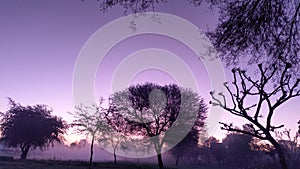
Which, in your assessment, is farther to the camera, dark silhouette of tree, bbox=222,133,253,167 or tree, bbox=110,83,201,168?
dark silhouette of tree, bbox=222,133,253,167

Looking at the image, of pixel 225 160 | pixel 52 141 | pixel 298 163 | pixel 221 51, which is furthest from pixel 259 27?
pixel 225 160

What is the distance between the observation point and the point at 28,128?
4138 cm

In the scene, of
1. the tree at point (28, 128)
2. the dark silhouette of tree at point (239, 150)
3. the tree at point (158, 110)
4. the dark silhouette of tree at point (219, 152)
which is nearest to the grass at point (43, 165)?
the tree at point (158, 110)

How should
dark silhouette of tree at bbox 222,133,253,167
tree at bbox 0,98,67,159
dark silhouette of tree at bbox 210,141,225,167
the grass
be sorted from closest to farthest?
the grass, tree at bbox 0,98,67,159, dark silhouette of tree at bbox 222,133,253,167, dark silhouette of tree at bbox 210,141,225,167

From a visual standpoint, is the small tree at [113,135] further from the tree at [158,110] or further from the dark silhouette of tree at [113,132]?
the tree at [158,110]

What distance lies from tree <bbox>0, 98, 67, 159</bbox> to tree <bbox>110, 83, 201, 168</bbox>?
17.6 meters

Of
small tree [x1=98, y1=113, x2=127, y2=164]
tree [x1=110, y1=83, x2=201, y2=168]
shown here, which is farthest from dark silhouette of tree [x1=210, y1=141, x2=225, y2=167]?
tree [x1=110, y1=83, x2=201, y2=168]

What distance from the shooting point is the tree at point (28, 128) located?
133 ft

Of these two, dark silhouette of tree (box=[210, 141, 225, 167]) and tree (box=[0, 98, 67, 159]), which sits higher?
tree (box=[0, 98, 67, 159])

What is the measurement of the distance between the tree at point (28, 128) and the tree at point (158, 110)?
17.6m

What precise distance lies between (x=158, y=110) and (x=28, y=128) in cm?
2540

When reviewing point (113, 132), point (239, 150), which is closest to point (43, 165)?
point (113, 132)

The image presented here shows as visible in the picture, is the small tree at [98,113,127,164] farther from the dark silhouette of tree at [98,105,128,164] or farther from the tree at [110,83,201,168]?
the tree at [110,83,201,168]

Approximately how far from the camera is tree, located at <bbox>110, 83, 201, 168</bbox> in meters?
32.0
